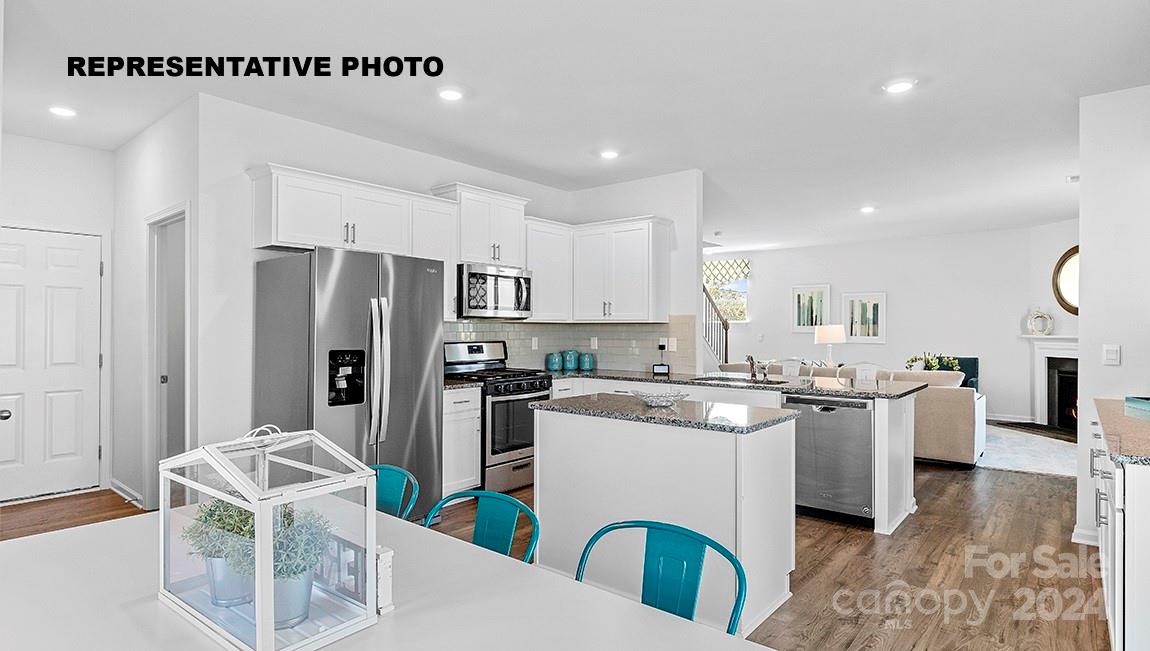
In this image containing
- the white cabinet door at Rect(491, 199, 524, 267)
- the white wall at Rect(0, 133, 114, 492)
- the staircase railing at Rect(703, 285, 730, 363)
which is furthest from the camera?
the staircase railing at Rect(703, 285, 730, 363)

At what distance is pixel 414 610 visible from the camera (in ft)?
4.37

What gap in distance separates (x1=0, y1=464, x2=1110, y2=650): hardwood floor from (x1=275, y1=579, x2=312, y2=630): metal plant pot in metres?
2.05

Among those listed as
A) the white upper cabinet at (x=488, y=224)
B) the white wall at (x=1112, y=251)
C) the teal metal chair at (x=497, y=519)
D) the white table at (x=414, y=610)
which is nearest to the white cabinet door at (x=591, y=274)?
the white upper cabinet at (x=488, y=224)

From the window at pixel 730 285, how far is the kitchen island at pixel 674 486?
884 centimetres

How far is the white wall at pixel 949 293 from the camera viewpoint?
891 centimetres

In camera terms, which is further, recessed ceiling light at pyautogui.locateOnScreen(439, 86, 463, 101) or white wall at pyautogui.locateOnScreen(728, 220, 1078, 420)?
white wall at pyautogui.locateOnScreen(728, 220, 1078, 420)

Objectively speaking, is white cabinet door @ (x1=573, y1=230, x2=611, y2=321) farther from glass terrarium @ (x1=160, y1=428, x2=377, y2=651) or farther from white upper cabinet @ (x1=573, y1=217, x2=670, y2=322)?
glass terrarium @ (x1=160, y1=428, x2=377, y2=651)

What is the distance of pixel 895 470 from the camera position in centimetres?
427

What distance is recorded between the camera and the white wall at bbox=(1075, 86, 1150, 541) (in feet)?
11.8

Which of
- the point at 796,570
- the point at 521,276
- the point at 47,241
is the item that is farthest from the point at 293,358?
the point at 796,570

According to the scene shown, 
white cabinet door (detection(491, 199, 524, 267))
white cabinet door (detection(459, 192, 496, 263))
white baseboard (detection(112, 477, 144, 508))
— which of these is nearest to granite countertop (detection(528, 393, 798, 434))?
white cabinet door (detection(459, 192, 496, 263))

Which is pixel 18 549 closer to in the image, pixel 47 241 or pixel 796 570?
pixel 796 570

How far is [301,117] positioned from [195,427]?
78.9 inches

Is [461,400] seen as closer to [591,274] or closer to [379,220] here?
[379,220]
